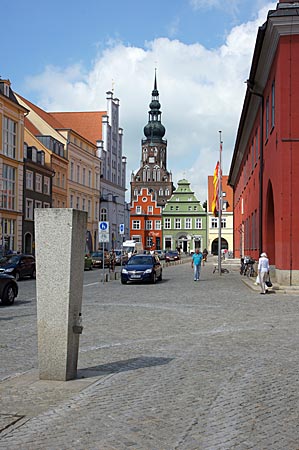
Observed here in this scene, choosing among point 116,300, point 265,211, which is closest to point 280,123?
point 265,211

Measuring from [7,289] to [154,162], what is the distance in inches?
5445

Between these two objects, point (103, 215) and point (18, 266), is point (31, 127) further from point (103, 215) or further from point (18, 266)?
point (18, 266)

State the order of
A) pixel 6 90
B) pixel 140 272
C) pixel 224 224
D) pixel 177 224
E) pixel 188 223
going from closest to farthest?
1. pixel 140 272
2. pixel 6 90
3. pixel 224 224
4. pixel 188 223
5. pixel 177 224

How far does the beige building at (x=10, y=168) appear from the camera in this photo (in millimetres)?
48875

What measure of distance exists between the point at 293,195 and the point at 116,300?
8.33 metres

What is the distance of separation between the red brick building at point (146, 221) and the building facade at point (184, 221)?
299cm

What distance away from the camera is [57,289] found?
766 cm

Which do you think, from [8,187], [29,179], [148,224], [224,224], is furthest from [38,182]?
[148,224]

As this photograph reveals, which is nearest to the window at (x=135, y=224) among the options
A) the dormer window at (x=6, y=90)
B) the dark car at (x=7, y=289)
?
the dormer window at (x=6, y=90)

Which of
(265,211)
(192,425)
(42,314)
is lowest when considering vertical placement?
(192,425)

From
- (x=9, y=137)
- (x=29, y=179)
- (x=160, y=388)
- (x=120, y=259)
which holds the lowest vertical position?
(x=160, y=388)

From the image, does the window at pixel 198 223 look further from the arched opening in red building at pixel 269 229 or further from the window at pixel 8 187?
the arched opening in red building at pixel 269 229

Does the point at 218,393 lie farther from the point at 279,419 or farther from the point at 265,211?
the point at 265,211

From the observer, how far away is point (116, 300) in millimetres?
19875
